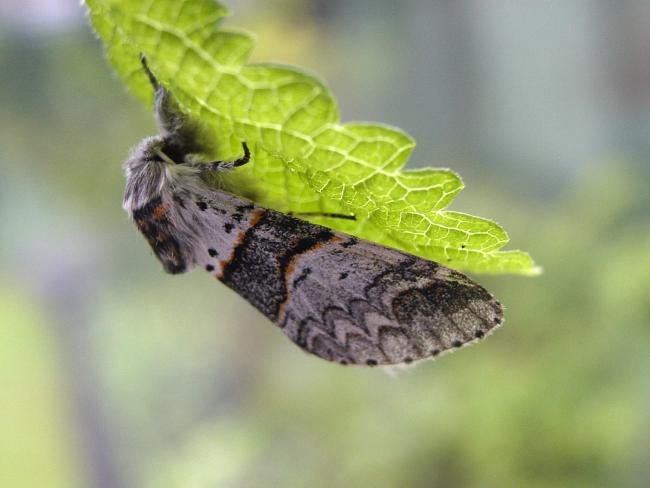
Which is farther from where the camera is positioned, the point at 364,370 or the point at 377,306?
the point at 364,370

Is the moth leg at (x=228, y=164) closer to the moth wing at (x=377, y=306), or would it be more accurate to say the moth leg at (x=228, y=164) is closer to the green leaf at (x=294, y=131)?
the green leaf at (x=294, y=131)

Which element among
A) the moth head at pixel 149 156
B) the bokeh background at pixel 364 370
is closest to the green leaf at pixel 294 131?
the moth head at pixel 149 156

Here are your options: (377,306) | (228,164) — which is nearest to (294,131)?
(228,164)

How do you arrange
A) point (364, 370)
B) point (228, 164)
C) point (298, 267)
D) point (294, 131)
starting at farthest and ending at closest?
1. point (364, 370)
2. point (298, 267)
3. point (228, 164)
4. point (294, 131)

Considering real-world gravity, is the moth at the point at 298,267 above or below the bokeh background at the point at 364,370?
below

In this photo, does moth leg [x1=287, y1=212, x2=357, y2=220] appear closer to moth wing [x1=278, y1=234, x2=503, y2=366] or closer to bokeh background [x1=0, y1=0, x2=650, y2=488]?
moth wing [x1=278, y1=234, x2=503, y2=366]

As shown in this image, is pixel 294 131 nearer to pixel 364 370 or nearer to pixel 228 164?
pixel 228 164

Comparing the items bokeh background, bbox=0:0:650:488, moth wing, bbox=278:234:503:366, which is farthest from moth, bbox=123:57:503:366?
bokeh background, bbox=0:0:650:488
